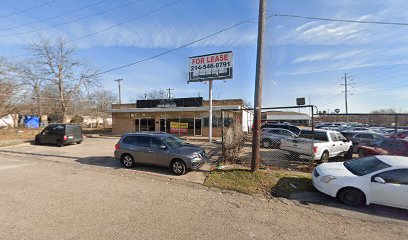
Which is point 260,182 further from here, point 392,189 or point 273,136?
point 273,136

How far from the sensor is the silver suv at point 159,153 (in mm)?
8172

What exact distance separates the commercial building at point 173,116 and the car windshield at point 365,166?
14.2 meters

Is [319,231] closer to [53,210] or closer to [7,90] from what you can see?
[53,210]

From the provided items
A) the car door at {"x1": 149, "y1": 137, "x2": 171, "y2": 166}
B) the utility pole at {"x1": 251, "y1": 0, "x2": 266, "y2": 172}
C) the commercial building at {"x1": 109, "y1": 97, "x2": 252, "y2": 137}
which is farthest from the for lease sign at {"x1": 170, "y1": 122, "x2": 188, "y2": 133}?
the utility pole at {"x1": 251, "y1": 0, "x2": 266, "y2": 172}

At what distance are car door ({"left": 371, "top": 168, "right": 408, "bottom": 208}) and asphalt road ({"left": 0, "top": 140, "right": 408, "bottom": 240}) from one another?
509 millimetres

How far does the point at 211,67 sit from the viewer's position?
17953 mm

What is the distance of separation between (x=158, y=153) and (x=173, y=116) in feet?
49.0

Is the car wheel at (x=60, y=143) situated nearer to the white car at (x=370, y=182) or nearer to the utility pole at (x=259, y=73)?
the utility pole at (x=259, y=73)

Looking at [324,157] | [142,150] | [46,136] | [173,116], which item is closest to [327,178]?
[324,157]

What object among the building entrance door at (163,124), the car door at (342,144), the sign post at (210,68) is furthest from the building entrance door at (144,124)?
the car door at (342,144)

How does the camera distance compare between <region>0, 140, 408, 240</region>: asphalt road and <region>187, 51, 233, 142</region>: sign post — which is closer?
<region>0, 140, 408, 240</region>: asphalt road

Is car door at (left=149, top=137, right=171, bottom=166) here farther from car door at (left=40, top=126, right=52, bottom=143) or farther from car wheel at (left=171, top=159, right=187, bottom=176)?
car door at (left=40, top=126, right=52, bottom=143)

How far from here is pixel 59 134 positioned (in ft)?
53.3

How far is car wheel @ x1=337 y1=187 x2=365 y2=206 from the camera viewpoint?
5269 mm
